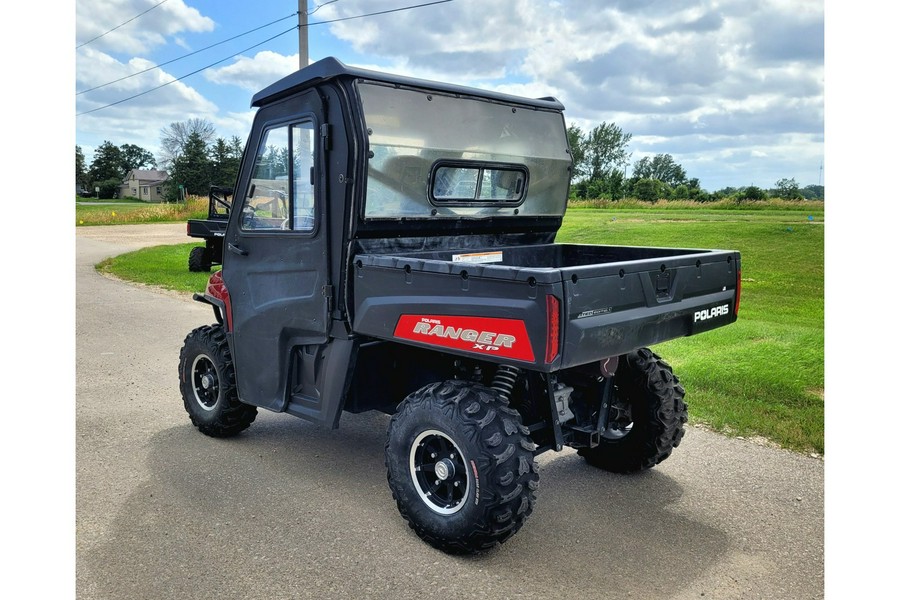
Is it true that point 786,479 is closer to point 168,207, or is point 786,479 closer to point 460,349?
point 460,349

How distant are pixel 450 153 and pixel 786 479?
9.70 feet

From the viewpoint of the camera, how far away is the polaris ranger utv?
3492 mm

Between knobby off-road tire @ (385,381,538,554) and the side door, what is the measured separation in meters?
0.93

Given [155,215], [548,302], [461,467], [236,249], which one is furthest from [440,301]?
[155,215]

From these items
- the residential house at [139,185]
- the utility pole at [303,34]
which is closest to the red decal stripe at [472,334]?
the utility pole at [303,34]

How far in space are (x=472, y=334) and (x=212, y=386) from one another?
2.70 metres

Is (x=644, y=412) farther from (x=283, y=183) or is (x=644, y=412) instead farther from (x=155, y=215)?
(x=155, y=215)

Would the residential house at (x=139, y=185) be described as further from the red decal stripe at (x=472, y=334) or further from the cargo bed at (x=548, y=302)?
the red decal stripe at (x=472, y=334)

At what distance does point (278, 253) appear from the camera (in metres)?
4.61

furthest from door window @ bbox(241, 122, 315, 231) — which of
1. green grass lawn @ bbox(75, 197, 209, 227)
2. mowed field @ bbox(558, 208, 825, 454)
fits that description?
green grass lawn @ bbox(75, 197, 209, 227)

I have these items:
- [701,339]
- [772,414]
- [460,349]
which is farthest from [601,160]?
[460,349]

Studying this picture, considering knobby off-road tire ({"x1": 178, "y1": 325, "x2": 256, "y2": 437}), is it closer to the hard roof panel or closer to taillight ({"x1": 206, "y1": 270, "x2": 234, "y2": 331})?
taillight ({"x1": 206, "y1": 270, "x2": 234, "y2": 331})

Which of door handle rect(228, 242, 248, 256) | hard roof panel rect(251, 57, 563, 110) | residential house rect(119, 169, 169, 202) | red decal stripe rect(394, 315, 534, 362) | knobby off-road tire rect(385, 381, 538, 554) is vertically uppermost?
residential house rect(119, 169, 169, 202)

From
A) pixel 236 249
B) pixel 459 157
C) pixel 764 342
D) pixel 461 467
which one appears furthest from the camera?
pixel 764 342
